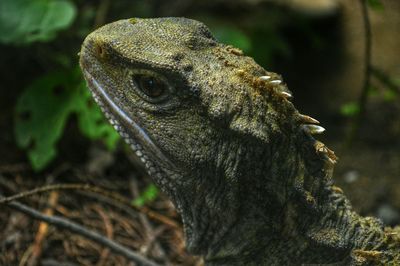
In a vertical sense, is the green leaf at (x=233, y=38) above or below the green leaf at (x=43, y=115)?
above

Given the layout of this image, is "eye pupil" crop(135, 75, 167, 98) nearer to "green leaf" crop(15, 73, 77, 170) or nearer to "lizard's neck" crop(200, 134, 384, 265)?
"lizard's neck" crop(200, 134, 384, 265)

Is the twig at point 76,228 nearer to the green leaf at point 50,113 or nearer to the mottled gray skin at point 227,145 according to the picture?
the mottled gray skin at point 227,145

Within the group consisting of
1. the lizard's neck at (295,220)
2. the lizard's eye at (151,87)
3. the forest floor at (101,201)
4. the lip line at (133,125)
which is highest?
the lizard's eye at (151,87)

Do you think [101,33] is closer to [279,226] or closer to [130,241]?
[279,226]

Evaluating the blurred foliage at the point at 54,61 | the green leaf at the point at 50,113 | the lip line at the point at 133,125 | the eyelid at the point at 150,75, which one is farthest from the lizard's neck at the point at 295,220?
the green leaf at the point at 50,113

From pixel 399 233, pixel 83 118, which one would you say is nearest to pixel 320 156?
pixel 399 233

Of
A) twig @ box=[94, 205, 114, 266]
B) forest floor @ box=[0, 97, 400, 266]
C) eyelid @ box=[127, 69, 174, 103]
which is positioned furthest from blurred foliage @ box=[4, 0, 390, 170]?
eyelid @ box=[127, 69, 174, 103]
